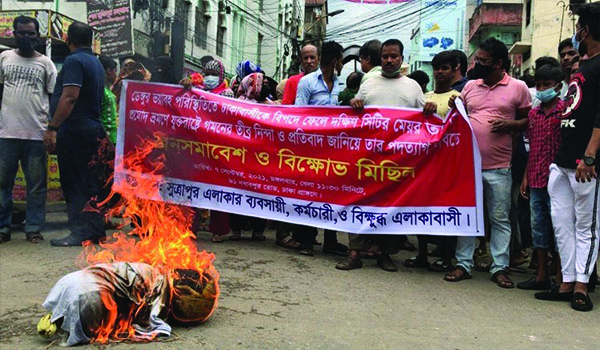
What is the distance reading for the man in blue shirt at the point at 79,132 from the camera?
17.2ft

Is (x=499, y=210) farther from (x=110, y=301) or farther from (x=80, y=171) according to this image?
(x=80, y=171)

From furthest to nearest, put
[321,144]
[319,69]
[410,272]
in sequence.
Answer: [319,69] < [321,144] < [410,272]

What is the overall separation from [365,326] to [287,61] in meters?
40.9

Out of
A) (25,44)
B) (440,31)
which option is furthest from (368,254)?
(440,31)

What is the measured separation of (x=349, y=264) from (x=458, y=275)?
954 mm

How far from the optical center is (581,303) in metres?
3.92

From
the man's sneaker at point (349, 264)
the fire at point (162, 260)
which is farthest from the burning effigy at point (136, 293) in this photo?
the man's sneaker at point (349, 264)

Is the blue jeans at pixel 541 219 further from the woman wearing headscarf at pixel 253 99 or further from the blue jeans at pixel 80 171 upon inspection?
the blue jeans at pixel 80 171

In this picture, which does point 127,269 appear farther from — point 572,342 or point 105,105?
point 105,105

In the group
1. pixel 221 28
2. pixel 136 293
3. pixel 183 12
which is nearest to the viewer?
pixel 136 293

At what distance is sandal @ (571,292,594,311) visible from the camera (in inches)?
154

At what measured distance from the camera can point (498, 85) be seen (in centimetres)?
473

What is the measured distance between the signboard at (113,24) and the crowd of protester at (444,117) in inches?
420

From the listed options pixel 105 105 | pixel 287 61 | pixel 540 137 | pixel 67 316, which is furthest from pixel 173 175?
pixel 287 61
